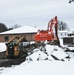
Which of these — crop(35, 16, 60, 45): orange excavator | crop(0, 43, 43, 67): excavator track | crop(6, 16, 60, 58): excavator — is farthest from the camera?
crop(35, 16, 60, 45): orange excavator

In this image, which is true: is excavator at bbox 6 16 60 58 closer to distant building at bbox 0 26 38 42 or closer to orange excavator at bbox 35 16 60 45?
orange excavator at bbox 35 16 60 45

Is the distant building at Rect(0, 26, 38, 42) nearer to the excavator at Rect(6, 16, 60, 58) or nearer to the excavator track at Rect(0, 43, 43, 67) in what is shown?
the excavator at Rect(6, 16, 60, 58)

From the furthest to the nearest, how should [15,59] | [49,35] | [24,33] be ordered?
[24,33] → [49,35] → [15,59]

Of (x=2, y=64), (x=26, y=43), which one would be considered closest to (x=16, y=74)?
(x=2, y=64)

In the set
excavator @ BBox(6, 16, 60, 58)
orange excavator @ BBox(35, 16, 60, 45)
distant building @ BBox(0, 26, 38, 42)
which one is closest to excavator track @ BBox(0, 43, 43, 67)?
excavator @ BBox(6, 16, 60, 58)

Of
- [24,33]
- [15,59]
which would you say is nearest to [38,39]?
[15,59]

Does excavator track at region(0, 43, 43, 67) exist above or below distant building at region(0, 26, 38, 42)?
below

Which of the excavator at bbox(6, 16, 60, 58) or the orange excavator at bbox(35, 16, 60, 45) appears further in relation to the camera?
the orange excavator at bbox(35, 16, 60, 45)

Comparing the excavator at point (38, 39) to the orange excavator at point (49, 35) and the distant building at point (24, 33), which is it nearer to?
the orange excavator at point (49, 35)

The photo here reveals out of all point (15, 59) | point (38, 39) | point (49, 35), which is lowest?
point (15, 59)

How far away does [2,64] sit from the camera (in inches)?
814

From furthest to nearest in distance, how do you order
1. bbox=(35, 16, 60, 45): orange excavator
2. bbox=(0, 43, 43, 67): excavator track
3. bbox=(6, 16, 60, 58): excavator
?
bbox=(35, 16, 60, 45): orange excavator → bbox=(6, 16, 60, 58): excavator → bbox=(0, 43, 43, 67): excavator track

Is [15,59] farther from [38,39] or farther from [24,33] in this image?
[24,33]

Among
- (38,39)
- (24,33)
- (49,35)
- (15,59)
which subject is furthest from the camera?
(24,33)
